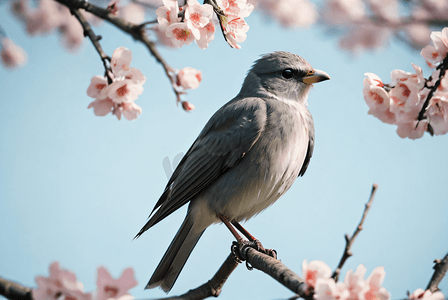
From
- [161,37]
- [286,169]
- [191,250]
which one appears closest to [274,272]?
[286,169]

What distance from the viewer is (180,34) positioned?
1653 millimetres

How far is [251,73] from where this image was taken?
2637 mm

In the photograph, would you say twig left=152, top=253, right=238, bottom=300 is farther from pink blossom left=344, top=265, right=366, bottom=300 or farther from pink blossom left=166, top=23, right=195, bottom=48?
pink blossom left=166, top=23, right=195, bottom=48

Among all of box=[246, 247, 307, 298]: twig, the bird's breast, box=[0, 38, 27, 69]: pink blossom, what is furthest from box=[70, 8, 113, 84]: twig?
box=[0, 38, 27, 69]: pink blossom

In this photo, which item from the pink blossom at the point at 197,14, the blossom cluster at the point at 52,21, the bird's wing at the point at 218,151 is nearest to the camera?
the pink blossom at the point at 197,14

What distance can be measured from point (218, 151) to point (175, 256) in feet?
2.39

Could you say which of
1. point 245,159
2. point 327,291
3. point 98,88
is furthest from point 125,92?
point 327,291

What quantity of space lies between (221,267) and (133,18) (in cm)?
244

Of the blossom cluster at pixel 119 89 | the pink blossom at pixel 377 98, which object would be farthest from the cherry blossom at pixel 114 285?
the pink blossom at pixel 377 98

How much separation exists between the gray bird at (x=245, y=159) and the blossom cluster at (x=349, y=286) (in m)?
0.85

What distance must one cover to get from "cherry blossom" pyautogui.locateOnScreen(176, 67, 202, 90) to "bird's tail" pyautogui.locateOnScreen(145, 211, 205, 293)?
839mm

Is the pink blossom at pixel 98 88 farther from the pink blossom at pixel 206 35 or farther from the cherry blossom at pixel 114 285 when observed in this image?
the cherry blossom at pixel 114 285

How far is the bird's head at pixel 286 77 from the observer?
95.3 inches

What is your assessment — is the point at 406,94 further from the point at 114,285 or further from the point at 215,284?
the point at 114,285
